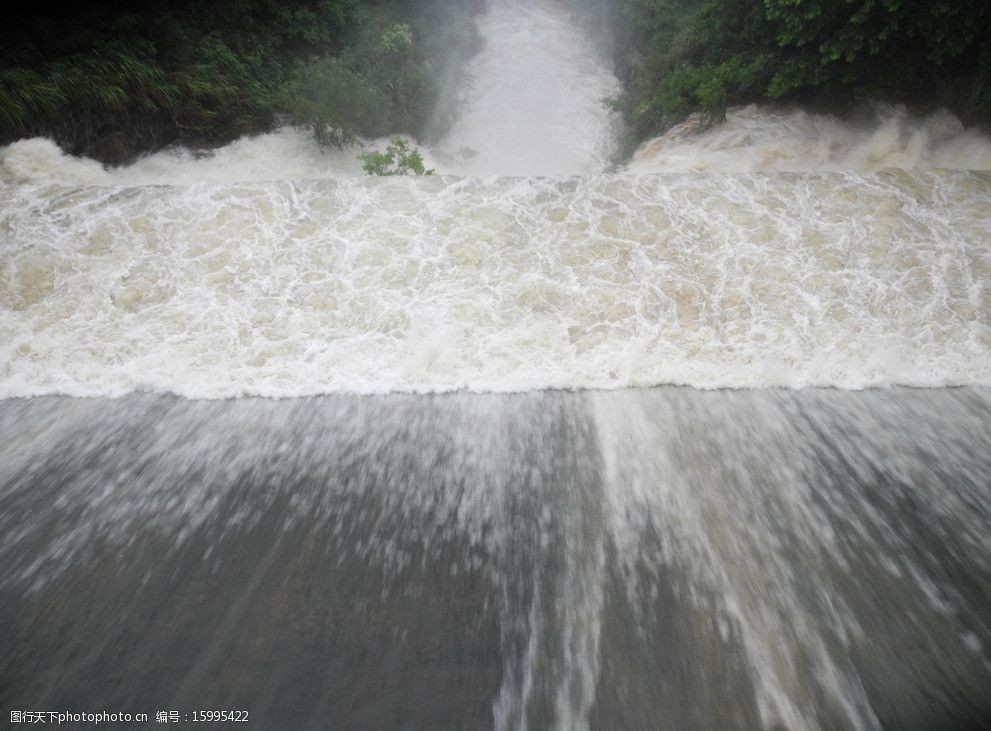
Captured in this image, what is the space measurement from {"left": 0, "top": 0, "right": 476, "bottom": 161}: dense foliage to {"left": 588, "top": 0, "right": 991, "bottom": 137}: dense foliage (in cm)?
612

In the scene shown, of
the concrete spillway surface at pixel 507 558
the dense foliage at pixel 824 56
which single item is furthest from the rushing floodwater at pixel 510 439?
the dense foliage at pixel 824 56

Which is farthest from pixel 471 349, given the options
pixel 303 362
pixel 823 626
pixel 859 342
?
pixel 859 342

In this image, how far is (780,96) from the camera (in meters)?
9.17

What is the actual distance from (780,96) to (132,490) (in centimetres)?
1181

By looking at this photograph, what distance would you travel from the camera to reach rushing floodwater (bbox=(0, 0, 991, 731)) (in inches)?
138

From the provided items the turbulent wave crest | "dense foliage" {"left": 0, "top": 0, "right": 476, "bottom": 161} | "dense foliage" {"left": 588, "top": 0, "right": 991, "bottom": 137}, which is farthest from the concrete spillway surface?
"dense foliage" {"left": 0, "top": 0, "right": 476, "bottom": 161}

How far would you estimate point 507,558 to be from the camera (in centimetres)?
416

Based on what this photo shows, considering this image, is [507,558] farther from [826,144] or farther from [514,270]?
[826,144]

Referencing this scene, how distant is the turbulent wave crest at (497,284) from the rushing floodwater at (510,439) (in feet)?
0.17

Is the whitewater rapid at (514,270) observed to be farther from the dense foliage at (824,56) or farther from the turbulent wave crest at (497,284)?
the dense foliage at (824,56)

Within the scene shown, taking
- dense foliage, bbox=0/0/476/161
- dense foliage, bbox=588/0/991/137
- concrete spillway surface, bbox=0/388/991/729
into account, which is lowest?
concrete spillway surface, bbox=0/388/991/729

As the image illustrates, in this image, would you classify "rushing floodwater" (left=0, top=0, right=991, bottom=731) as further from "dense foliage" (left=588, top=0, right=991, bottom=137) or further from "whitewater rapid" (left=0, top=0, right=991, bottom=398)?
"dense foliage" (left=588, top=0, right=991, bottom=137)

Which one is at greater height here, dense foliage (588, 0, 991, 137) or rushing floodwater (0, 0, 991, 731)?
dense foliage (588, 0, 991, 137)

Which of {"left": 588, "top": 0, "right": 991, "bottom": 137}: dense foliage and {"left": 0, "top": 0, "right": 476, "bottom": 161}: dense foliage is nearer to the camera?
{"left": 588, "top": 0, "right": 991, "bottom": 137}: dense foliage
